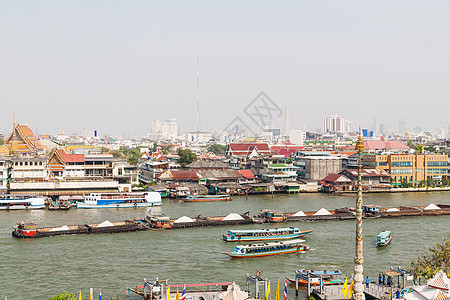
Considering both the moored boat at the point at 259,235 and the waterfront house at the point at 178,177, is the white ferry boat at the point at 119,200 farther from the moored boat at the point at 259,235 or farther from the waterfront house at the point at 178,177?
the moored boat at the point at 259,235

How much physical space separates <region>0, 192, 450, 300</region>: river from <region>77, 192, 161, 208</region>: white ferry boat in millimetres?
3231

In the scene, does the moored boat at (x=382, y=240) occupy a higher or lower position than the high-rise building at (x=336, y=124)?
lower

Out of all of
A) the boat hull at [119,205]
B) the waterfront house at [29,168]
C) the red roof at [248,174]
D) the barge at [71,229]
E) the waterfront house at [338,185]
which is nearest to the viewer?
the barge at [71,229]

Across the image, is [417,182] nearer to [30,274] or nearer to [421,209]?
[421,209]

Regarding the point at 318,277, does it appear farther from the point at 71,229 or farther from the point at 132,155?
the point at 132,155

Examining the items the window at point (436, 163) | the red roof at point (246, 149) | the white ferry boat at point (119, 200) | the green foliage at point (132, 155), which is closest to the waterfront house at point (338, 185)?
the window at point (436, 163)

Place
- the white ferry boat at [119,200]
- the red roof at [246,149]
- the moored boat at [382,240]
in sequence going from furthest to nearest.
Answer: the red roof at [246,149] < the white ferry boat at [119,200] < the moored boat at [382,240]

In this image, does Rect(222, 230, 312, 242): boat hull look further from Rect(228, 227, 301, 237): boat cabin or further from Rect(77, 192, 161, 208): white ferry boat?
Rect(77, 192, 161, 208): white ferry boat

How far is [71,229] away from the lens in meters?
21.8

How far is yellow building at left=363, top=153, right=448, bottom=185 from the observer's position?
42.3 meters

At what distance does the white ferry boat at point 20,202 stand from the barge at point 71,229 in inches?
310

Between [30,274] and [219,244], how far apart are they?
7292mm

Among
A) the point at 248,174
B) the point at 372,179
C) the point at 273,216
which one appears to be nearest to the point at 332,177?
the point at 372,179

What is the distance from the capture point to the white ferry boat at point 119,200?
3042cm
